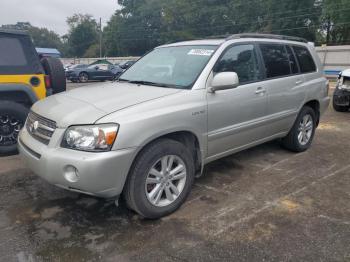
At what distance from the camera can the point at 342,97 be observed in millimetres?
8648

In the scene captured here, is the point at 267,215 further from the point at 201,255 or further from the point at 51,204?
the point at 51,204

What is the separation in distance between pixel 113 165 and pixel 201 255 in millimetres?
1027

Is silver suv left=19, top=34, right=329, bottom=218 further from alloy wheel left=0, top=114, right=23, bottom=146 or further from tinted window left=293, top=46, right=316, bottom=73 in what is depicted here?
alloy wheel left=0, top=114, right=23, bottom=146

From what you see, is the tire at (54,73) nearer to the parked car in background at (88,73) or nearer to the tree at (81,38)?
the parked car in background at (88,73)

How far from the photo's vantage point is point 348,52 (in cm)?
2436

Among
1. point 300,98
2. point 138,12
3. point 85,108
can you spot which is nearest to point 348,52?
point 300,98

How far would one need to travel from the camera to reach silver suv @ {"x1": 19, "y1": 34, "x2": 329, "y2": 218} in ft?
9.25

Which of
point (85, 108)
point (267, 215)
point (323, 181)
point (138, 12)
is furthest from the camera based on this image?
point (138, 12)

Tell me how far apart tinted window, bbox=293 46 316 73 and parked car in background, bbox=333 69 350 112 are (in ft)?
12.2

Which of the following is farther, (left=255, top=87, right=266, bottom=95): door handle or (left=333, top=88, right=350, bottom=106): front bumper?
(left=333, top=88, right=350, bottom=106): front bumper

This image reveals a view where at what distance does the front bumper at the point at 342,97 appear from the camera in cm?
856

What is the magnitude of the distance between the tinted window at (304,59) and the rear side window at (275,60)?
0.36 m

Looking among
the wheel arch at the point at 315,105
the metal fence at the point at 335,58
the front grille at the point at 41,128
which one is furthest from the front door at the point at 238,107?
the metal fence at the point at 335,58

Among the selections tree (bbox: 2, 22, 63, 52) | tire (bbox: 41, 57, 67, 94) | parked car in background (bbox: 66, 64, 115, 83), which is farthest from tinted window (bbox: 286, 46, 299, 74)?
tree (bbox: 2, 22, 63, 52)
